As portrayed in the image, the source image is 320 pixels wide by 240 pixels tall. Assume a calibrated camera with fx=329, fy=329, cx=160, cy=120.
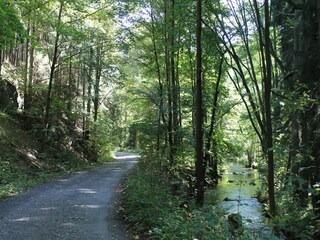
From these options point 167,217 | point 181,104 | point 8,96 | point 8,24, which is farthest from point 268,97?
point 8,96

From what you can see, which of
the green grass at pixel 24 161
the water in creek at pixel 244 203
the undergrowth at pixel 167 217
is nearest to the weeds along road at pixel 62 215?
the undergrowth at pixel 167 217

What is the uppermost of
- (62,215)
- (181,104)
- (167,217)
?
(181,104)

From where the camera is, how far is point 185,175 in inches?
559

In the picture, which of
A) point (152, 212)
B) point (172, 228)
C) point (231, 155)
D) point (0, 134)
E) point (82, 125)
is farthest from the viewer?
point (82, 125)

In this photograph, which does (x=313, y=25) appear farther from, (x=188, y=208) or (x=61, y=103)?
(x=61, y=103)

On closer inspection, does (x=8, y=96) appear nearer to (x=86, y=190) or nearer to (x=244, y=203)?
(x=86, y=190)

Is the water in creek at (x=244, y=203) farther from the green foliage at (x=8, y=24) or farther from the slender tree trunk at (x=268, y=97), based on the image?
the green foliage at (x=8, y=24)

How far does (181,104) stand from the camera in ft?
49.2

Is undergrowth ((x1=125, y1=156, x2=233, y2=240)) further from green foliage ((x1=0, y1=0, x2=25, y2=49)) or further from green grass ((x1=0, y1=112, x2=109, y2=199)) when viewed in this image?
green foliage ((x1=0, y1=0, x2=25, y2=49))

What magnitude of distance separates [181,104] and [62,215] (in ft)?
26.7

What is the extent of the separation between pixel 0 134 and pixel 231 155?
1144 centimetres

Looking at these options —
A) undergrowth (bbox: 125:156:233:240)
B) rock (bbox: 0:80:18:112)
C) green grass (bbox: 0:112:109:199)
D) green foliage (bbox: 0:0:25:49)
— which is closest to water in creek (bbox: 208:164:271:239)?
undergrowth (bbox: 125:156:233:240)

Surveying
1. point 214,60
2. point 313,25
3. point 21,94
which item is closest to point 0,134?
point 21,94

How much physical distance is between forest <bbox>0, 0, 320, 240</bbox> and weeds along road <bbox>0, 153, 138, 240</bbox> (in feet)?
2.19
